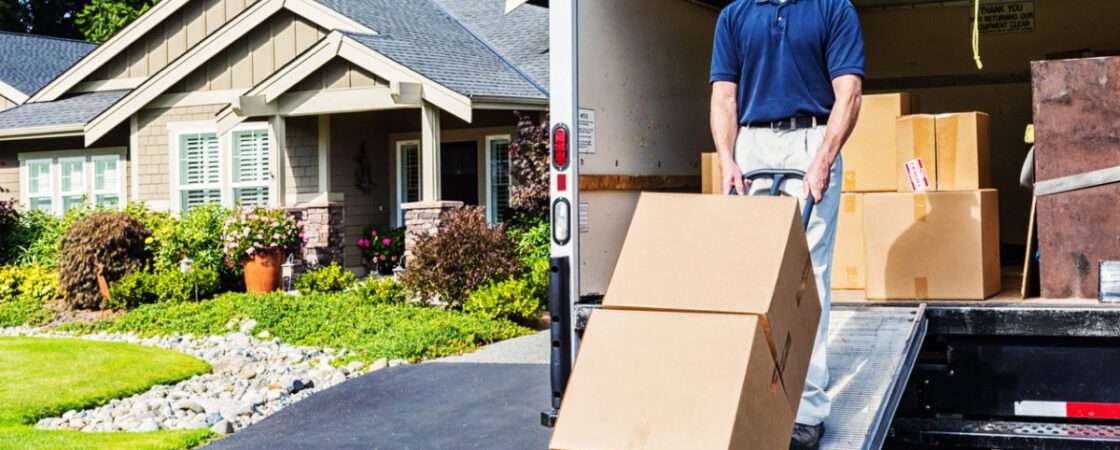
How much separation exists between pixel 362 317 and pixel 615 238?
6.88 meters

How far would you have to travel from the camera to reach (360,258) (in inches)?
683

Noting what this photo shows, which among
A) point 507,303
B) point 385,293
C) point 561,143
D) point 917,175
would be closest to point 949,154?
point 917,175

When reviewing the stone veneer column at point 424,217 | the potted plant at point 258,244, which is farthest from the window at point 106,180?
the stone veneer column at point 424,217

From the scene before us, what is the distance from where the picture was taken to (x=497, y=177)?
17.0 meters

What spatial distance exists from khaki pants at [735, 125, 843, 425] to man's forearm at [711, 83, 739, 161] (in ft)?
0.13

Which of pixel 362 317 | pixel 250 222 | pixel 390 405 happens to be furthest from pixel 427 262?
pixel 390 405

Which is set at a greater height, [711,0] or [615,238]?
[711,0]

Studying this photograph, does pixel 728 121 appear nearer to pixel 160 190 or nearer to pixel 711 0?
pixel 711 0

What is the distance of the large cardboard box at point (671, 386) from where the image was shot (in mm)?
3121

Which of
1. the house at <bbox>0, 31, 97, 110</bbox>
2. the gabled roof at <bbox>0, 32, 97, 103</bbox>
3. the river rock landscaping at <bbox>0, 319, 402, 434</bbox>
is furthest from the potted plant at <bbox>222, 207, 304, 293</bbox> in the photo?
the gabled roof at <bbox>0, 32, 97, 103</bbox>

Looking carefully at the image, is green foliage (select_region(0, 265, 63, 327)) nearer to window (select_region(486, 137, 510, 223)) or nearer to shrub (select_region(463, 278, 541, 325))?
shrub (select_region(463, 278, 541, 325))

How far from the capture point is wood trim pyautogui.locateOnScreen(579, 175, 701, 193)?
4977mm

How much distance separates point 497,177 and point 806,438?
43.6 ft

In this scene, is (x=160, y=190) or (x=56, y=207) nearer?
(x=160, y=190)
